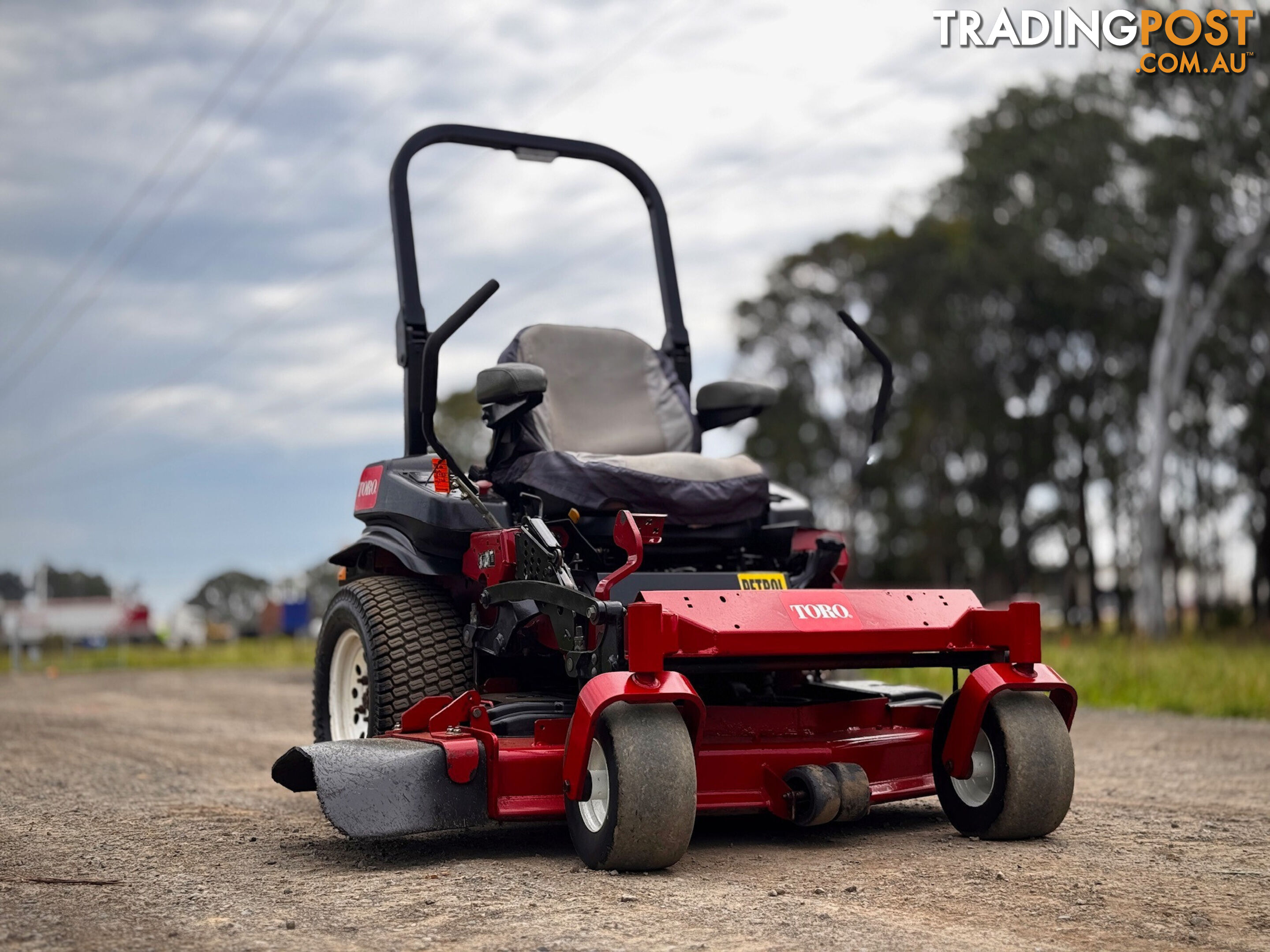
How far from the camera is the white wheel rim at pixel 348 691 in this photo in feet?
21.9

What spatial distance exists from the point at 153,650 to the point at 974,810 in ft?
82.9

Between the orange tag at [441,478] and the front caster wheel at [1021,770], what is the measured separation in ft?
7.37

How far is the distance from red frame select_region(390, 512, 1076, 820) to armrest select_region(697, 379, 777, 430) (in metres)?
1.72

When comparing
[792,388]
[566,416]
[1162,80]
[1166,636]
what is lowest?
[1166,636]

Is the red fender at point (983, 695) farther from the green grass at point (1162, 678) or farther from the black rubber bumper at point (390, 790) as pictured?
the green grass at point (1162, 678)

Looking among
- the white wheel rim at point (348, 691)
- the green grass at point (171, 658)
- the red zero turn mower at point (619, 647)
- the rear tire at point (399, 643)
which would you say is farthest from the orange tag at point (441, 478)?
the green grass at point (171, 658)

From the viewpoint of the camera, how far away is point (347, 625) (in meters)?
6.51

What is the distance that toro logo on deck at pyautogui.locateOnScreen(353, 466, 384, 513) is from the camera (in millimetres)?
6621

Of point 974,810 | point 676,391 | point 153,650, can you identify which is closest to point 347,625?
point 676,391

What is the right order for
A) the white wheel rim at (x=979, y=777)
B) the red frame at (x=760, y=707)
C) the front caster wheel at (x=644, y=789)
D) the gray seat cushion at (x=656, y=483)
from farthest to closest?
the gray seat cushion at (x=656, y=483), the white wheel rim at (x=979, y=777), the red frame at (x=760, y=707), the front caster wheel at (x=644, y=789)

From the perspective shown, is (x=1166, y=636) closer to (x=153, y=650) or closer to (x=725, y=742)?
(x=153, y=650)

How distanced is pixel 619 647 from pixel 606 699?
0.29 m

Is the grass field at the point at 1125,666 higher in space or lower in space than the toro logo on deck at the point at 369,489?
lower

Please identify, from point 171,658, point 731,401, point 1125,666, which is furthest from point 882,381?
point 171,658
